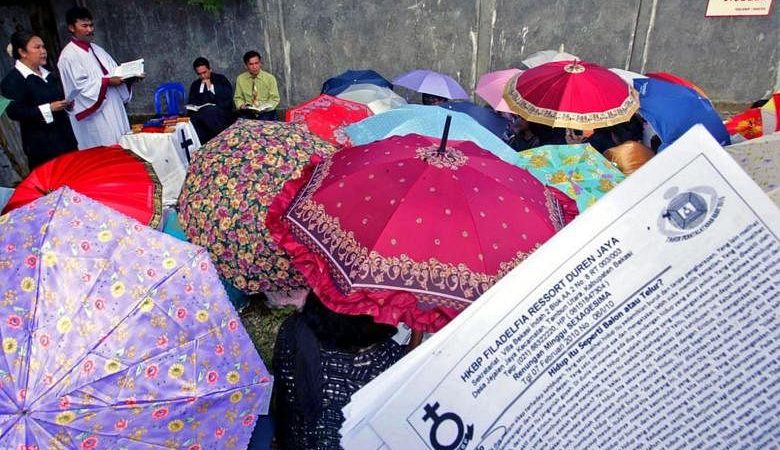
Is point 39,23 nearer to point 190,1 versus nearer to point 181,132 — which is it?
point 190,1

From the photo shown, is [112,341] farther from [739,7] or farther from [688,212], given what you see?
[739,7]

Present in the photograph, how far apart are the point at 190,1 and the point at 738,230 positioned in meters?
8.33

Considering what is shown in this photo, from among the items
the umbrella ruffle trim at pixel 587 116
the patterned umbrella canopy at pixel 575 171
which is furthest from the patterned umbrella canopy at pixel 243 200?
the umbrella ruffle trim at pixel 587 116

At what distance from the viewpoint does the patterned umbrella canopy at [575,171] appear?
321cm

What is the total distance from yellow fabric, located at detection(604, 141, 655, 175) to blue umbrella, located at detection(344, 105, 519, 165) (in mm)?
994

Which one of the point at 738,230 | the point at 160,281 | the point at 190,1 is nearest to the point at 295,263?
the point at 160,281

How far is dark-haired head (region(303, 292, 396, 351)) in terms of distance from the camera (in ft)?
6.10

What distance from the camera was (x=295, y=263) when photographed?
2135 millimetres

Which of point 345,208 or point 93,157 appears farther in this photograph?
point 93,157

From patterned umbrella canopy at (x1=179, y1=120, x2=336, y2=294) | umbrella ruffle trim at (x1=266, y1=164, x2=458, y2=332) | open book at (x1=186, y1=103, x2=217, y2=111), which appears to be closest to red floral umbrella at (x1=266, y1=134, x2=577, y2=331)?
umbrella ruffle trim at (x1=266, y1=164, x2=458, y2=332)

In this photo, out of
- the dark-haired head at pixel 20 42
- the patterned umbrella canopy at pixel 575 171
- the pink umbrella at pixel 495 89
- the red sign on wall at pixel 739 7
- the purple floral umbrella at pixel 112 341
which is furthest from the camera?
the red sign on wall at pixel 739 7

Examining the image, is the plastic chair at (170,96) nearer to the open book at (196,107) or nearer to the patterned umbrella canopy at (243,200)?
the open book at (196,107)

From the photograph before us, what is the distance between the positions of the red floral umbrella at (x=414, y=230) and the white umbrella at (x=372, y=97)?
11.4 feet

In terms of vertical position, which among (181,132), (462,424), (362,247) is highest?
(462,424)
